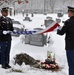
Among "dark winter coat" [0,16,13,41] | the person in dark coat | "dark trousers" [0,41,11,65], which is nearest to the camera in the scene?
the person in dark coat

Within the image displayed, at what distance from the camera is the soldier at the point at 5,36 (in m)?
7.98

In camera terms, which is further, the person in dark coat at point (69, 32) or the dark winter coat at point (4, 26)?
the dark winter coat at point (4, 26)

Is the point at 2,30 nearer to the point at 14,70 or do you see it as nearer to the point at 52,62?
the point at 14,70

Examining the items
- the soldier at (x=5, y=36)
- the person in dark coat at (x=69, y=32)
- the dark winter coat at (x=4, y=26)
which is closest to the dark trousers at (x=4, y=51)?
the soldier at (x=5, y=36)

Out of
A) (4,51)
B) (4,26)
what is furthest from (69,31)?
(4,51)

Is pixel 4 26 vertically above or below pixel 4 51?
above

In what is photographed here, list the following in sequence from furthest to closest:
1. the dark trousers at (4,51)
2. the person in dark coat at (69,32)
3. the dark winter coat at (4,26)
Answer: the dark trousers at (4,51) < the dark winter coat at (4,26) < the person in dark coat at (69,32)

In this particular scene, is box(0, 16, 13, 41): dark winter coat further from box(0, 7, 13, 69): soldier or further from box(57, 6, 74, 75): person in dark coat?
box(57, 6, 74, 75): person in dark coat

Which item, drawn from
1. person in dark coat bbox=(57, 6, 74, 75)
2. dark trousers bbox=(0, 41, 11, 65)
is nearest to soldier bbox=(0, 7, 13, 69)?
dark trousers bbox=(0, 41, 11, 65)

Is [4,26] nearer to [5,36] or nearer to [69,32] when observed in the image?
[5,36]

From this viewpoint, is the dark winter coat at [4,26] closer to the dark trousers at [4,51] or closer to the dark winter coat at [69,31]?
the dark trousers at [4,51]

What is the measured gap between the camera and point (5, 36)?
8.07 m

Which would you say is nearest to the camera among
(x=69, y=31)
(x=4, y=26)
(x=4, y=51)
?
(x=69, y=31)

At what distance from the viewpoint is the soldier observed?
26.2 feet
